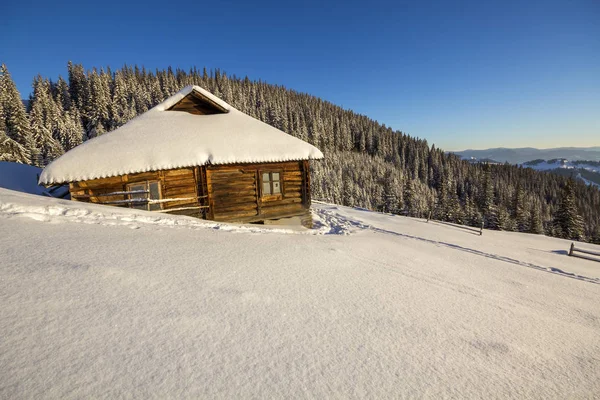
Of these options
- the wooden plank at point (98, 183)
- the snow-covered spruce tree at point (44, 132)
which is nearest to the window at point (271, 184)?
the wooden plank at point (98, 183)

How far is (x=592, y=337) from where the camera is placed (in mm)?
4043

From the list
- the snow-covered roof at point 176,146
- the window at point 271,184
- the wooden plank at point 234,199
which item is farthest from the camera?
the window at point 271,184

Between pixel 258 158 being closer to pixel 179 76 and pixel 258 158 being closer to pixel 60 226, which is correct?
pixel 60 226

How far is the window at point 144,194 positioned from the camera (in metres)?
10.2

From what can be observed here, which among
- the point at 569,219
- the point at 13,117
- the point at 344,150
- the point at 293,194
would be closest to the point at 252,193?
the point at 293,194

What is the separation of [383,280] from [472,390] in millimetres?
2474

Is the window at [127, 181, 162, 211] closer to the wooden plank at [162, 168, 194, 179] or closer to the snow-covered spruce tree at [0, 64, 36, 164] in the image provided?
the wooden plank at [162, 168, 194, 179]

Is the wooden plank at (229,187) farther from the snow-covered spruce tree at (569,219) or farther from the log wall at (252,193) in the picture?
the snow-covered spruce tree at (569,219)

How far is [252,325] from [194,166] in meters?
9.47

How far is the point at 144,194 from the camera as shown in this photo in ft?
34.8

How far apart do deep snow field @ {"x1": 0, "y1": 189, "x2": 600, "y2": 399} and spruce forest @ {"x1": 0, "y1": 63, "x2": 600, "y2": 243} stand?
9.16 meters

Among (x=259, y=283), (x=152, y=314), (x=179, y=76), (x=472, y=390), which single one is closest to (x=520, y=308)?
(x=472, y=390)

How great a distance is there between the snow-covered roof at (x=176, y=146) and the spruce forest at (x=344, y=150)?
136 centimetres

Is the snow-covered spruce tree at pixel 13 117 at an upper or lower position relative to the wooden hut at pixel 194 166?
upper
